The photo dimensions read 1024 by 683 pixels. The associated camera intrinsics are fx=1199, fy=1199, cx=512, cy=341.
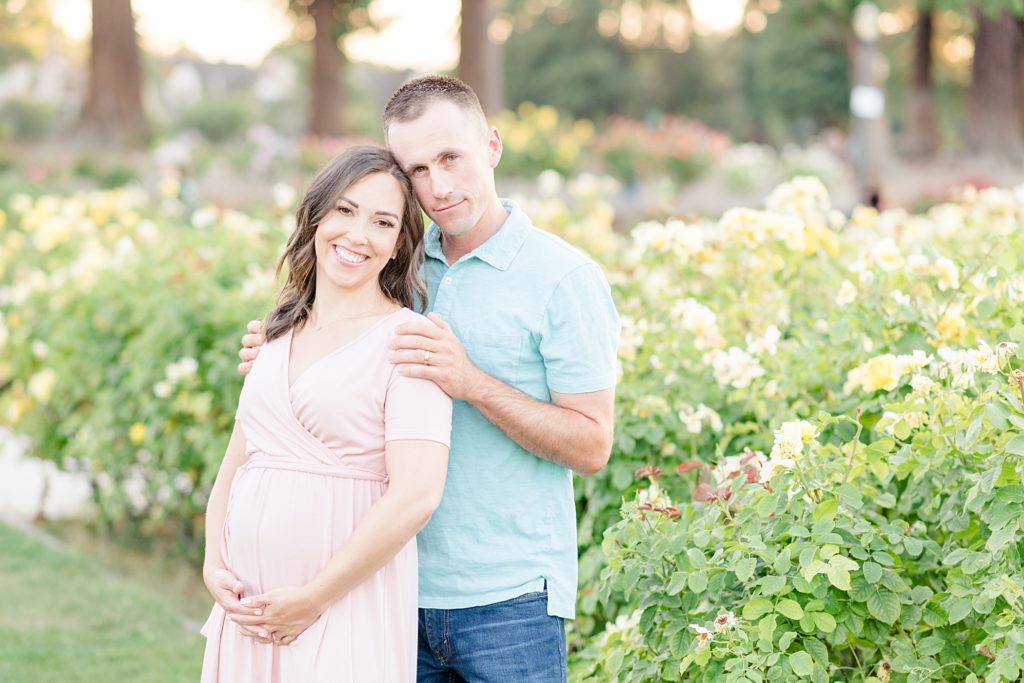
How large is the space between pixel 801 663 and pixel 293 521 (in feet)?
3.40

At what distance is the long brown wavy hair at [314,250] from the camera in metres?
2.41

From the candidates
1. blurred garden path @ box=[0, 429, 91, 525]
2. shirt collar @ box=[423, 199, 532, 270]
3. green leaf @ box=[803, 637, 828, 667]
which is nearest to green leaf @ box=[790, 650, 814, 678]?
green leaf @ box=[803, 637, 828, 667]

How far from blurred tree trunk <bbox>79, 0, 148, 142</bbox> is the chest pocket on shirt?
803 inches

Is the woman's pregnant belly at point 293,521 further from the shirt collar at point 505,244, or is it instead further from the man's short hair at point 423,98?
the man's short hair at point 423,98

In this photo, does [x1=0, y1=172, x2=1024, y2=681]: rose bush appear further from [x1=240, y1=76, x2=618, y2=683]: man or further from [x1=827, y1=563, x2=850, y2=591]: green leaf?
[x1=240, y1=76, x2=618, y2=683]: man

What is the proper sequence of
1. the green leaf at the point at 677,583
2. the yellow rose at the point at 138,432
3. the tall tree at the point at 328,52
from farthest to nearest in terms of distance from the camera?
the tall tree at the point at 328,52, the yellow rose at the point at 138,432, the green leaf at the point at 677,583

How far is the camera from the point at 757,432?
3506mm

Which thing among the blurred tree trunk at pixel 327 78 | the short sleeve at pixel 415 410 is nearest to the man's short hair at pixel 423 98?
the short sleeve at pixel 415 410

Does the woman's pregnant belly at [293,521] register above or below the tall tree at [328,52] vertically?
below

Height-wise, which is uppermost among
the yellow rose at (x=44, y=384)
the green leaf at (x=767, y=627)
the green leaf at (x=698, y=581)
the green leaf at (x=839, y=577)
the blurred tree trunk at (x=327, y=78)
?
the blurred tree trunk at (x=327, y=78)

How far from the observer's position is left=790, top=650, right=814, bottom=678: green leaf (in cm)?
235

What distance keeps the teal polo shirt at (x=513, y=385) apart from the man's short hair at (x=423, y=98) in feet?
0.86

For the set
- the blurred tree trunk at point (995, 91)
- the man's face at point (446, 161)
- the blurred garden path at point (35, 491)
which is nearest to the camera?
the man's face at point (446, 161)

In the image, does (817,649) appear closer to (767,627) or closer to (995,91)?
(767,627)
